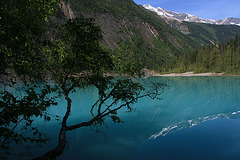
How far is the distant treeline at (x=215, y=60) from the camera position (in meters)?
82.4

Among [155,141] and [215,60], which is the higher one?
[215,60]

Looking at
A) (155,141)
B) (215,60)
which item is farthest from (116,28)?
(155,141)

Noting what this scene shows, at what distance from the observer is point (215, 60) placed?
91.3m

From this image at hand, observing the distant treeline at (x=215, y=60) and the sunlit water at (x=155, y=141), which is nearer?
the sunlit water at (x=155, y=141)

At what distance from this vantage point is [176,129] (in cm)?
1261

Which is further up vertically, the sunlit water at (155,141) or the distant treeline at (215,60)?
the distant treeline at (215,60)

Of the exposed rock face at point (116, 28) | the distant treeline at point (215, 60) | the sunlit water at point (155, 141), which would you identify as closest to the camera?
the sunlit water at point (155, 141)

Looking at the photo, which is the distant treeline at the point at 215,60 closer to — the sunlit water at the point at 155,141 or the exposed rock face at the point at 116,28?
the exposed rock face at the point at 116,28

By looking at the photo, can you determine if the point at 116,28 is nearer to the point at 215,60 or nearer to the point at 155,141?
the point at 215,60

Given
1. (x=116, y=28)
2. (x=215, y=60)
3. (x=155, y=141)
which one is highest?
(x=116, y=28)

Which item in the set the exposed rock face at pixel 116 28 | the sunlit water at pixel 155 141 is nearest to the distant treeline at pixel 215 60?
the exposed rock face at pixel 116 28

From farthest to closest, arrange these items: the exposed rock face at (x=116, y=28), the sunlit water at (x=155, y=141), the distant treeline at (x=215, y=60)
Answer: the exposed rock face at (x=116, y=28)
the distant treeline at (x=215, y=60)
the sunlit water at (x=155, y=141)

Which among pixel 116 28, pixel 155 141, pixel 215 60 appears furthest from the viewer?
pixel 116 28

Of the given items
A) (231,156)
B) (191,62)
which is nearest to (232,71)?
(191,62)
